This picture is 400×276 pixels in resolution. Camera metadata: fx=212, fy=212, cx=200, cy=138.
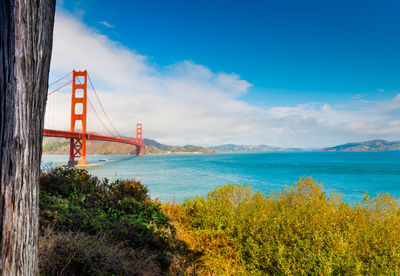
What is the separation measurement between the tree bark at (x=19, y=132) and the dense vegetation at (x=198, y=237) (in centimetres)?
129

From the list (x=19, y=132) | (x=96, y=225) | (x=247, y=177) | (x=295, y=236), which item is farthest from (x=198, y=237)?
(x=247, y=177)

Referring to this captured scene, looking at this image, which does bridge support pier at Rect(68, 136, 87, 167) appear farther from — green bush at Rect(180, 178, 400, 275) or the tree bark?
the tree bark

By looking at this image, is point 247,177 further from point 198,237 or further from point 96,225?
point 96,225

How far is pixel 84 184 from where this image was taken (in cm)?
657

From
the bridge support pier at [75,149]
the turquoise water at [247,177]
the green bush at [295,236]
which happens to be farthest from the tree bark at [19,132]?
the bridge support pier at [75,149]

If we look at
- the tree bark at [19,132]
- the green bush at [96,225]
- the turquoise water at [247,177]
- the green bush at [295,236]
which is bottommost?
the turquoise water at [247,177]

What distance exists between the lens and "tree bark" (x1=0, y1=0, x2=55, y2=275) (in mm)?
1421

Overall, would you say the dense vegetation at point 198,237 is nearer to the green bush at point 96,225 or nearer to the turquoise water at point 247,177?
the green bush at point 96,225

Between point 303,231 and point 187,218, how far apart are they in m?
3.35

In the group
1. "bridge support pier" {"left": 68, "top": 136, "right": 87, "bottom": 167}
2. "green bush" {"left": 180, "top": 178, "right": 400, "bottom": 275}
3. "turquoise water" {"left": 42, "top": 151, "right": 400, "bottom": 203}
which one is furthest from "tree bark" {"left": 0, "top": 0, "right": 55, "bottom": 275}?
"bridge support pier" {"left": 68, "top": 136, "right": 87, "bottom": 167}

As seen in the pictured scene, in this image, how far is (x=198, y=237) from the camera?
17.5ft

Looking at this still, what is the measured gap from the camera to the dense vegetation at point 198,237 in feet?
10.2

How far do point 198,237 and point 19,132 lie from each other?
15.7 ft

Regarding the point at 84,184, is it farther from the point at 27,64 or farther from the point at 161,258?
the point at 27,64
